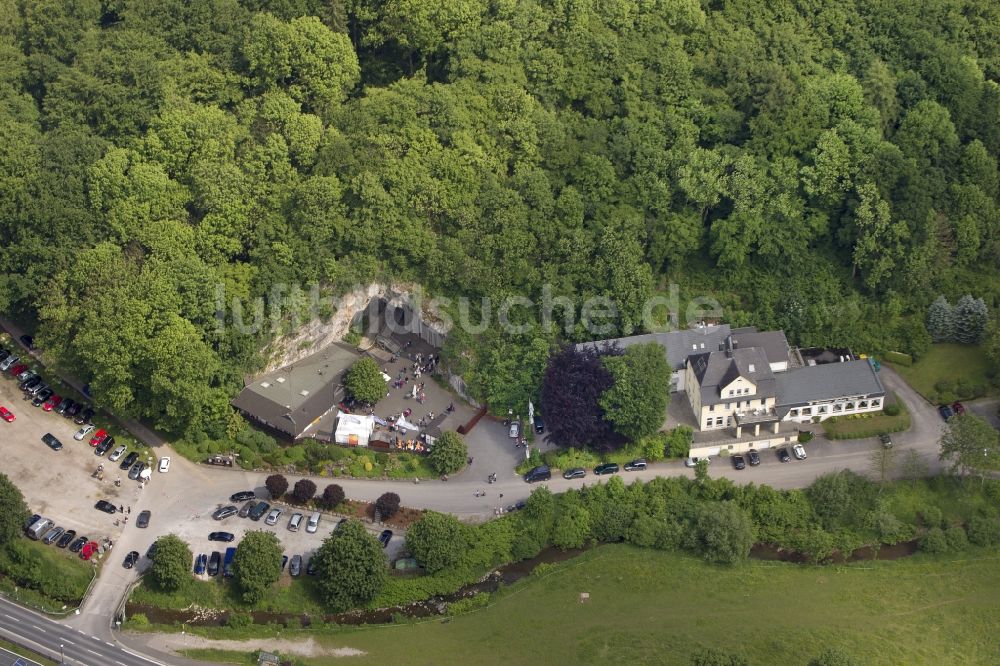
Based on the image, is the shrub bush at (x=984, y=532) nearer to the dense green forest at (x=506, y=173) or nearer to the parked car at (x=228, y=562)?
→ the dense green forest at (x=506, y=173)

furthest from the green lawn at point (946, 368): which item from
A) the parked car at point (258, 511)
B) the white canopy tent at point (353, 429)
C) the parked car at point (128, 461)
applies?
the parked car at point (128, 461)

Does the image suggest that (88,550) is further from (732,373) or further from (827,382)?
(827,382)

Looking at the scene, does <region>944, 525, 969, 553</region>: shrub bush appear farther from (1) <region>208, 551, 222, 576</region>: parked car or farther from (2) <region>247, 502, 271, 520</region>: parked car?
(1) <region>208, 551, 222, 576</region>: parked car

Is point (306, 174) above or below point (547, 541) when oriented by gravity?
above

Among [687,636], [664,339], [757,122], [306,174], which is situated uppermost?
[757,122]

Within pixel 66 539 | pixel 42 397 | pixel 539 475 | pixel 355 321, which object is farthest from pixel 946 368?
pixel 42 397

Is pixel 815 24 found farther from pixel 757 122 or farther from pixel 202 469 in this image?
pixel 202 469

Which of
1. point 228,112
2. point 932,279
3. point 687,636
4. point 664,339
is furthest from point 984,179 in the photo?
point 228,112

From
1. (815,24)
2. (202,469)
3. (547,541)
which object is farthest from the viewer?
(815,24)

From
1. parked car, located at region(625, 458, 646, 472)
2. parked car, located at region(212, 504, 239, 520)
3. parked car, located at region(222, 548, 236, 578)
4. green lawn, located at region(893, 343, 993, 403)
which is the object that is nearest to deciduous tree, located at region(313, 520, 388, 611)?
parked car, located at region(222, 548, 236, 578)
